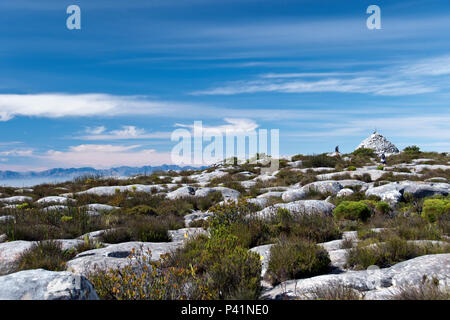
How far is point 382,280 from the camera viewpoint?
203 inches

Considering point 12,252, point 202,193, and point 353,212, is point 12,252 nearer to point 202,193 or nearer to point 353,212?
point 353,212

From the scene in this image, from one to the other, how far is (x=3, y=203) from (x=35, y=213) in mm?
6228

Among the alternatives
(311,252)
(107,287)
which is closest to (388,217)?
(311,252)

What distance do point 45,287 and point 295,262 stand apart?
389 cm

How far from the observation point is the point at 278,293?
501 cm

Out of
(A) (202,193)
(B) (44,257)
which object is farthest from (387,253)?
(A) (202,193)

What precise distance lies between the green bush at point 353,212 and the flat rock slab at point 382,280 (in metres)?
4.67

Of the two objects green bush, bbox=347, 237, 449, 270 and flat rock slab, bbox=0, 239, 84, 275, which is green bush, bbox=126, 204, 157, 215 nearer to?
flat rock slab, bbox=0, 239, 84, 275

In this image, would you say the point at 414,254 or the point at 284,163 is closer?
the point at 414,254

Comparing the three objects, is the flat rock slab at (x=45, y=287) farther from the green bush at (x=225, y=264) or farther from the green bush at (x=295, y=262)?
the green bush at (x=295, y=262)

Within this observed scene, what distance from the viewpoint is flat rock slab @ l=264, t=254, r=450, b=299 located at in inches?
187

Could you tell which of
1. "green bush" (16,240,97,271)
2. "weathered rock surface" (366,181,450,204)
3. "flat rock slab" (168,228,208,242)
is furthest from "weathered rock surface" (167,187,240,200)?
"green bush" (16,240,97,271)

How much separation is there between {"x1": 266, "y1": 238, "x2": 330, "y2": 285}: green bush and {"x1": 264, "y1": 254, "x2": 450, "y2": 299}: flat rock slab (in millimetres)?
255
